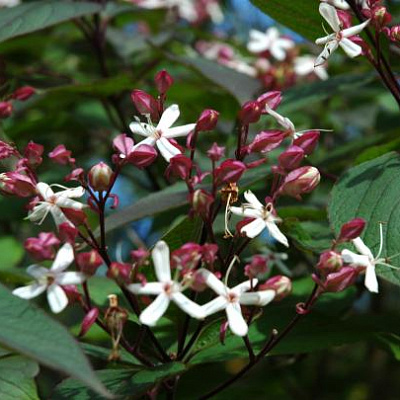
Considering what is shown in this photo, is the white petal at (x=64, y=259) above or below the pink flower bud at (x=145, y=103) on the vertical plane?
below

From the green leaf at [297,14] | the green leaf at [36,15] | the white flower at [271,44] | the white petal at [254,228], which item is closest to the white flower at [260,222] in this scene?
the white petal at [254,228]

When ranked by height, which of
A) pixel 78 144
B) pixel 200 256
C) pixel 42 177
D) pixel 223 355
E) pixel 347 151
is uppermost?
pixel 200 256

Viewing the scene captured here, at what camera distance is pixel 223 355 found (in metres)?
1.07

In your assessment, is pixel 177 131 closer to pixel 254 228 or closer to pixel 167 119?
pixel 167 119

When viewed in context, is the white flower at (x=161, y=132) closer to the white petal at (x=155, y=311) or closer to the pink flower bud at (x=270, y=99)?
the pink flower bud at (x=270, y=99)

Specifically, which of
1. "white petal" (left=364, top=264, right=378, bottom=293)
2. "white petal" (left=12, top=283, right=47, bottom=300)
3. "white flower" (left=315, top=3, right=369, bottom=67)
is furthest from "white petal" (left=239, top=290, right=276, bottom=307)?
"white flower" (left=315, top=3, right=369, bottom=67)

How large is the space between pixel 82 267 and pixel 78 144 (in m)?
1.74

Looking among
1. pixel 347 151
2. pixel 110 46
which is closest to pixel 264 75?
pixel 110 46

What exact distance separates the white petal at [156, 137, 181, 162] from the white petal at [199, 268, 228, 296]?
0.18m

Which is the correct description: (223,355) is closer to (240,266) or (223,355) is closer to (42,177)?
(240,266)

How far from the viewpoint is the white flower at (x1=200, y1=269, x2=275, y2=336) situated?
0.85 m

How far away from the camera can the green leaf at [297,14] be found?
1.30 meters

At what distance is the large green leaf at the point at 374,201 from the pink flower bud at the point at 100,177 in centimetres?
31

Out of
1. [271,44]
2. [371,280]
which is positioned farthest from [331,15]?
[271,44]
